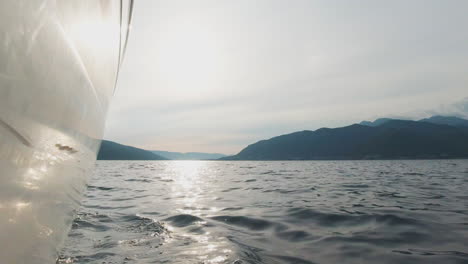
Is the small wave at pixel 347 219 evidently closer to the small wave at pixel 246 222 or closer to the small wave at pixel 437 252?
the small wave at pixel 246 222

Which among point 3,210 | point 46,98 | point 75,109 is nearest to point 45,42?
point 46,98

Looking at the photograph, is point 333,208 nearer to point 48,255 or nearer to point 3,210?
point 48,255

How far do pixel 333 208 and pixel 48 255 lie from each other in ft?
23.4

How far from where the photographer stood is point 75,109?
197 cm

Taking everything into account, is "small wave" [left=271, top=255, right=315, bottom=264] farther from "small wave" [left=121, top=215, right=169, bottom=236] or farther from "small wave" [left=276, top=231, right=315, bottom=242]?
"small wave" [left=121, top=215, right=169, bottom=236]

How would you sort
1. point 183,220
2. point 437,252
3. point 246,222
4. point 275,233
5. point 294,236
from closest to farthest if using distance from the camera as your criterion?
point 437,252 < point 294,236 < point 275,233 < point 246,222 < point 183,220

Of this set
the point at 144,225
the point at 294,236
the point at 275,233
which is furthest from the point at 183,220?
the point at 294,236

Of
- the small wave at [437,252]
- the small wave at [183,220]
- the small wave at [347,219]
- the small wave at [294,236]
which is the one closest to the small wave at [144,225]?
the small wave at [183,220]

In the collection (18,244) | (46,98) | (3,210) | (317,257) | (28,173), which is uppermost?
(46,98)

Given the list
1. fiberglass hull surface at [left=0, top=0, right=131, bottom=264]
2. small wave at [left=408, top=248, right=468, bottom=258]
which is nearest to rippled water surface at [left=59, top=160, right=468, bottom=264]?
small wave at [left=408, top=248, right=468, bottom=258]

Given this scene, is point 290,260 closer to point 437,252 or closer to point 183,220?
point 437,252

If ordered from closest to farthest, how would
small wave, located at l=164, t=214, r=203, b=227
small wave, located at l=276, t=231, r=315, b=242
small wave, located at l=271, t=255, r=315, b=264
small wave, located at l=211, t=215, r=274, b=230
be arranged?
small wave, located at l=271, t=255, r=315, b=264, small wave, located at l=276, t=231, r=315, b=242, small wave, located at l=211, t=215, r=274, b=230, small wave, located at l=164, t=214, r=203, b=227

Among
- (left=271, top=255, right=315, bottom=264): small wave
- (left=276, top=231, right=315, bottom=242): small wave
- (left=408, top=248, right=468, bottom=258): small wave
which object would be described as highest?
(left=408, top=248, right=468, bottom=258): small wave

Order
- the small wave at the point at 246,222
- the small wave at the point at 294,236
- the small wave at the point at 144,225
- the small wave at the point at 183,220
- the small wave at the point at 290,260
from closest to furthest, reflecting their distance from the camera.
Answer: the small wave at the point at 290,260 < the small wave at the point at 294,236 < the small wave at the point at 144,225 < the small wave at the point at 246,222 < the small wave at the point at 183,220
